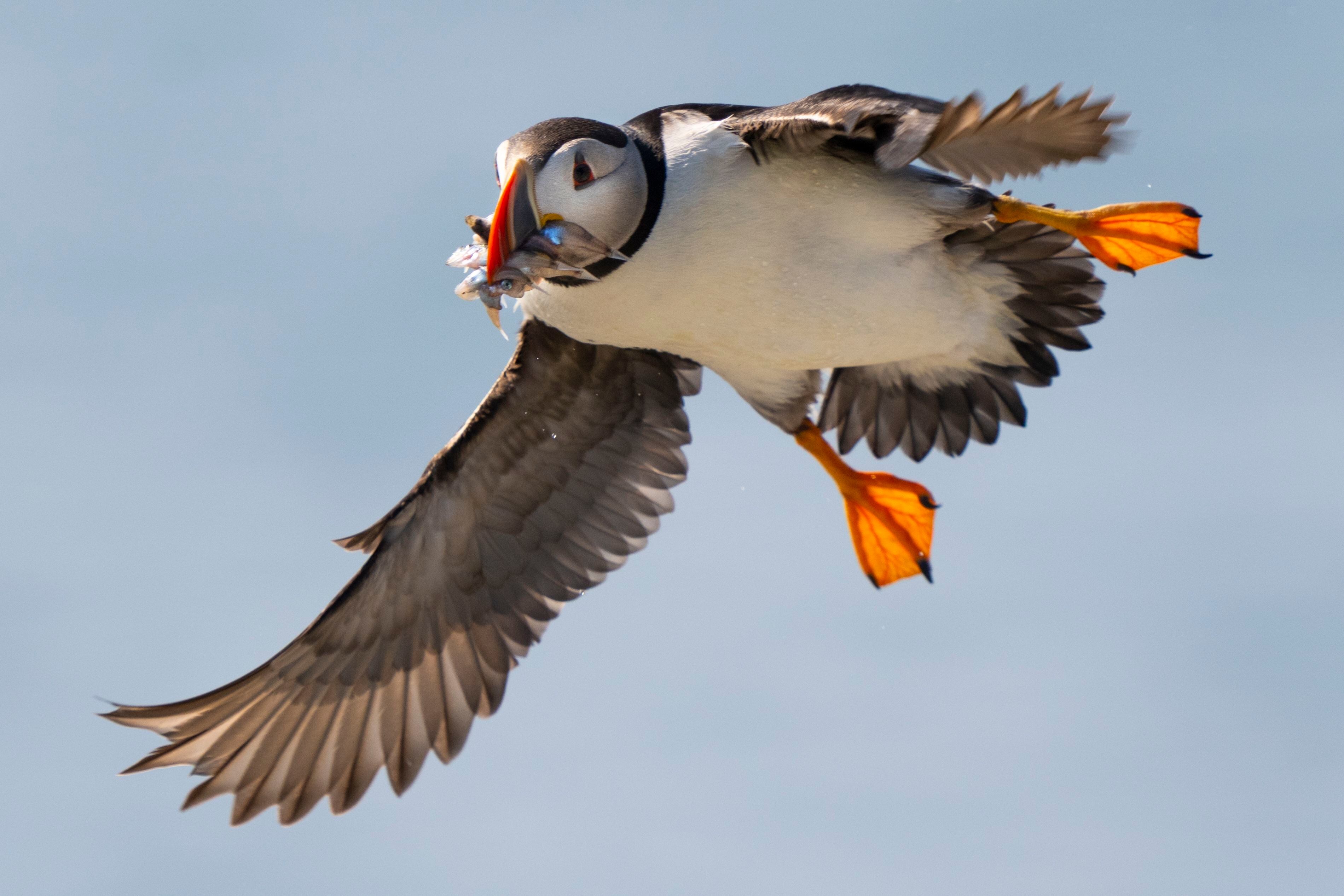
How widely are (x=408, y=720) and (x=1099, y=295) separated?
153 inches

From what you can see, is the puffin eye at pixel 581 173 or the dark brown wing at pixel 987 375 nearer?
the puffin eye at pixel 581 173

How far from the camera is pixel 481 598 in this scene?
7102 mm

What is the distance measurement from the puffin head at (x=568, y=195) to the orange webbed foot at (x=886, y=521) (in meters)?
2.26

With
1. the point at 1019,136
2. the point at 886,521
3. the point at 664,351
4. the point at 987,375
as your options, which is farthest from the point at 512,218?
the point at 886,521

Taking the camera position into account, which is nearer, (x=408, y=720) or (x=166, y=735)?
(x=166, y=735)

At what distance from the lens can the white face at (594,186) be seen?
5.46 m

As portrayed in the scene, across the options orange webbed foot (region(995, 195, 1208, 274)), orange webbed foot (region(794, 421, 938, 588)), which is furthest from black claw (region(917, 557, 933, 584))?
orange webbed foot (region(995, 195, 1208, 274))

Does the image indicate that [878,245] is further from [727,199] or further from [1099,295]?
[1099,295]

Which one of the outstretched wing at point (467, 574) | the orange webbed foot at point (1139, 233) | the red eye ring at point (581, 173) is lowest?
the outstretched wing at point (467, 574)

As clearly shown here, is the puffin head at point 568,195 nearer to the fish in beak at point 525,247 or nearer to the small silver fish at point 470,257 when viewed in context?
the fish in beak at point 525,247

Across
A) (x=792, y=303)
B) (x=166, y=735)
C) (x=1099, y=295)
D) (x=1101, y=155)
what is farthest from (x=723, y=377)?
(x=166, y=735)

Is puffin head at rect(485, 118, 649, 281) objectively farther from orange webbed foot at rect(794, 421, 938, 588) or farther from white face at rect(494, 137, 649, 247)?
orange webbed foot at rect(794, 421, 938, 588)

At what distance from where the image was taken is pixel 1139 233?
6.00 meters

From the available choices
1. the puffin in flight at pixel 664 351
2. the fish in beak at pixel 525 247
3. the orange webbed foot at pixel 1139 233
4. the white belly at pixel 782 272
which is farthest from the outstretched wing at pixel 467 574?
the orange webbed foot at pixel 1139 233
